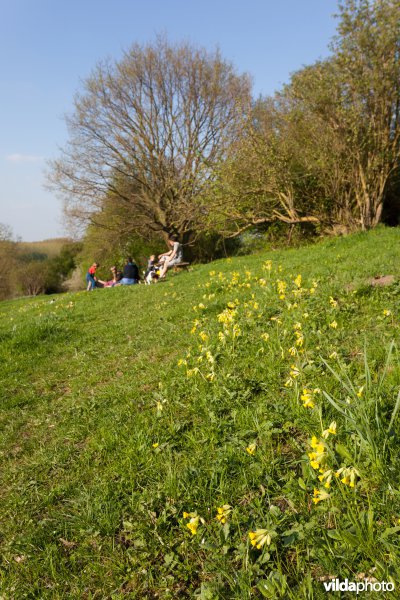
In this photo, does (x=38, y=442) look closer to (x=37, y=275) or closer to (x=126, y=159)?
(x=126, y=159)

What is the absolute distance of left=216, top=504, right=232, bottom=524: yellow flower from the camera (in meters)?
1.84

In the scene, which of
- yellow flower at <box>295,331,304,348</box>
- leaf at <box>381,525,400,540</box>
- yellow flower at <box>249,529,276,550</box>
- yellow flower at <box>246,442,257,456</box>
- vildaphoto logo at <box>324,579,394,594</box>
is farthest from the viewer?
yellow flower at <box>295,331,304,348</box>

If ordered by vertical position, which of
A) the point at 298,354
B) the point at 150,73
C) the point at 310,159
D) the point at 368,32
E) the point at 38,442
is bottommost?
the point at 38,442

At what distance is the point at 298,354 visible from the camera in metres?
3.43

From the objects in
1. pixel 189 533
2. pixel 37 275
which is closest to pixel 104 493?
pixel 189 533

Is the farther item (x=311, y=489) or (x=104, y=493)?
(x=104, y=493)

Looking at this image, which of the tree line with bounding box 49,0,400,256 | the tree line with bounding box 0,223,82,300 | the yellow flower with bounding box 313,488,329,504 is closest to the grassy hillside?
the yellow flower with bounding box 313,488,329,504

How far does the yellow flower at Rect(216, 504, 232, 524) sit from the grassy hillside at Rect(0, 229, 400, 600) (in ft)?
0.04

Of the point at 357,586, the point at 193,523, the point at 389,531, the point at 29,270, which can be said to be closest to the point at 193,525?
the point at 193,523

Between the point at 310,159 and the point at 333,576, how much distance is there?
572 inches

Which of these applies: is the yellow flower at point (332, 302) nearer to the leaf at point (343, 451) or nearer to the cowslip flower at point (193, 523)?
the leaf at point (343, 451)

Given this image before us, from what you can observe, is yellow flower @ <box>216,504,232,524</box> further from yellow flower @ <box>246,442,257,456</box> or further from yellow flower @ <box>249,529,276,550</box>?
yellow flower @ <box>246,442,257,456</box>

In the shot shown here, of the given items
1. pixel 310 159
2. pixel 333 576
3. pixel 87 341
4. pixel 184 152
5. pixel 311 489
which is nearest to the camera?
pixel 333 576

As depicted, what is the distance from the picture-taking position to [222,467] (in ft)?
7.51
